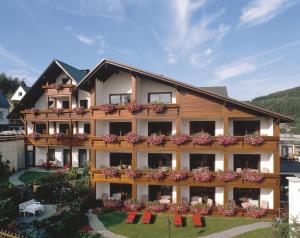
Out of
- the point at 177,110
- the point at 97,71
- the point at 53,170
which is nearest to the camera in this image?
the point at 177,110

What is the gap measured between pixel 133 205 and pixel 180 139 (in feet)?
20.6

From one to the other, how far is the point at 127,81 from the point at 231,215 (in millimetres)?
13519

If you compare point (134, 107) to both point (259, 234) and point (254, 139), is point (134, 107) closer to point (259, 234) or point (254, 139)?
point (254, 139)

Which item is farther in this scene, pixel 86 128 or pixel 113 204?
pixel 86 128

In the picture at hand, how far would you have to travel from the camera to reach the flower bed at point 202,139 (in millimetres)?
20784

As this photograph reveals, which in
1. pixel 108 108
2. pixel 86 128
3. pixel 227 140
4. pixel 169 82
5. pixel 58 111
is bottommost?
pixel 227 140

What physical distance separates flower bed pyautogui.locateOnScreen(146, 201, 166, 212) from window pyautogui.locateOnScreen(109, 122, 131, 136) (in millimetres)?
6517

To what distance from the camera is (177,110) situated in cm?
2150

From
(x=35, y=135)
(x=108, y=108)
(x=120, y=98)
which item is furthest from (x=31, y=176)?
(x=120, y=98)

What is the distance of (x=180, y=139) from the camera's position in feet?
69.5

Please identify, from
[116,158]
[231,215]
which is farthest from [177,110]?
[231,215]

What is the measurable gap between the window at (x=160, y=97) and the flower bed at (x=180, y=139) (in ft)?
10.7

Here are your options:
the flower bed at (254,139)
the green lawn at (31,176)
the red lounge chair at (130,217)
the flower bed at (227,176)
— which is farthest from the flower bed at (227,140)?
the green lawn at (31,176)

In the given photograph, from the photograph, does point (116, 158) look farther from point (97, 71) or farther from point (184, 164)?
point (97, 71)
